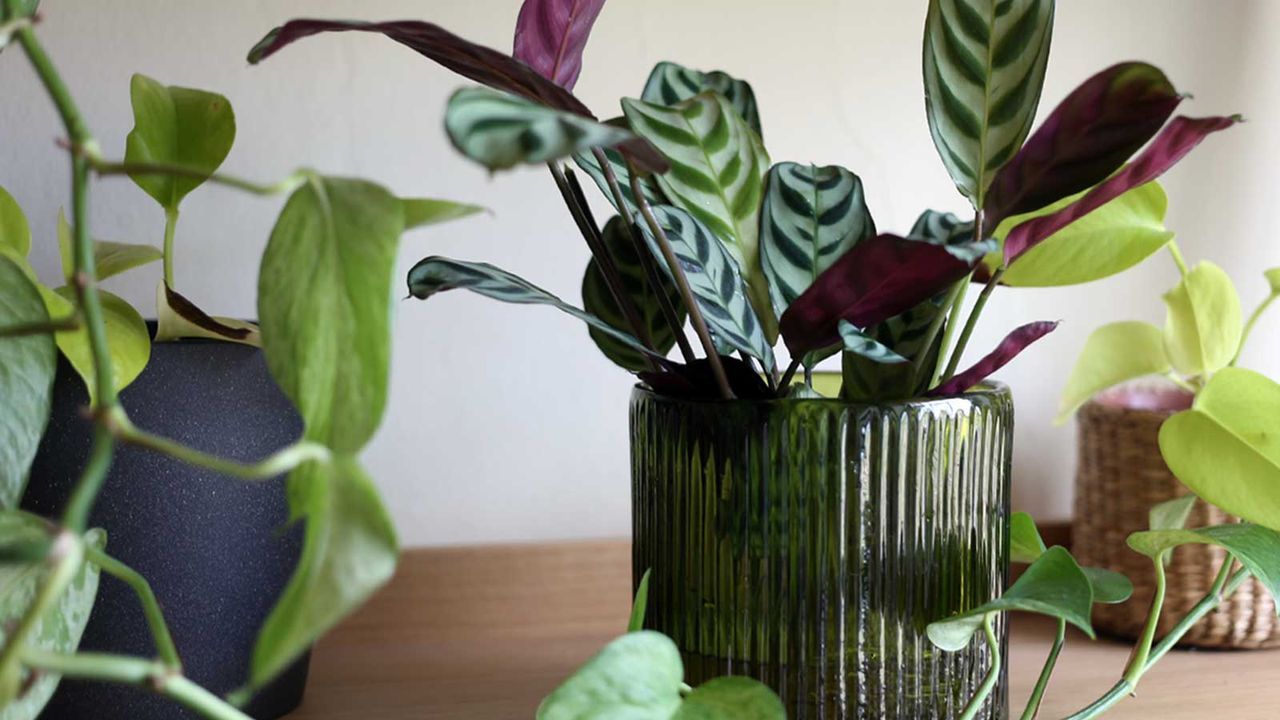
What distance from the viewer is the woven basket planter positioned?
2.53ft

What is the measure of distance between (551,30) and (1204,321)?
510 mm

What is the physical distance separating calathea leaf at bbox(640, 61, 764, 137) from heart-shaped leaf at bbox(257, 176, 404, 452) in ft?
0.83

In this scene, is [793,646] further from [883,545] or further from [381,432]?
[381,432]

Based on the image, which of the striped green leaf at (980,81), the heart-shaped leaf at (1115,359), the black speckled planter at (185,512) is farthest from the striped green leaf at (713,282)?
the heart-shaped leaf at (1115,359)

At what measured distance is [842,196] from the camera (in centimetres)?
54

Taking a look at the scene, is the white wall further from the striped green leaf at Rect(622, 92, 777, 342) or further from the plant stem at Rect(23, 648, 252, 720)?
the plant stem at Rect(23, 648, 252, 720)

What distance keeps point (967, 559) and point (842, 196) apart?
0.19 meters

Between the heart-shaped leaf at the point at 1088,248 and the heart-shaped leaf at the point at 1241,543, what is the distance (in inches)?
5.7

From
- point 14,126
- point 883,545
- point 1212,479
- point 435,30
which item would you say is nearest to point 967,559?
point 883,545

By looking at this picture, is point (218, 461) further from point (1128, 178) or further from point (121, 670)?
point (1128, 178)

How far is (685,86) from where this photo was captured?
22.9 inches

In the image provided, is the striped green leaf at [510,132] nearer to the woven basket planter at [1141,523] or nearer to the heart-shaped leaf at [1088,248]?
the heart-shaped leaf at [1088,248]

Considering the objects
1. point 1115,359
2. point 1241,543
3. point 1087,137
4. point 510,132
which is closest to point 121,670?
point 510,132

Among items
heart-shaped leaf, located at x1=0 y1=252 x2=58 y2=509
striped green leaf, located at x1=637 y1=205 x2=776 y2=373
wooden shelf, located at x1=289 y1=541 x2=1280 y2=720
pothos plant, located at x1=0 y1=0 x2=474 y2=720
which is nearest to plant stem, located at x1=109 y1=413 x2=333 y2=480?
pothos plant, located at x1=0 y1=0 x2=474 y2=720
